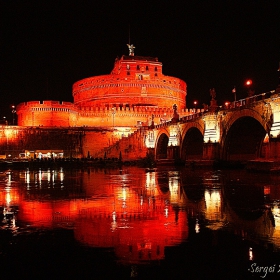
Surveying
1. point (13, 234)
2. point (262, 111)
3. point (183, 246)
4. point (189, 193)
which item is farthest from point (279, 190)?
point (262, 111)

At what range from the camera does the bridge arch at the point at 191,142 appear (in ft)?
148

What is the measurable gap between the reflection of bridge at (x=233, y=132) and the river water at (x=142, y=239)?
636 inches

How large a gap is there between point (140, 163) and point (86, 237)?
39.3 m

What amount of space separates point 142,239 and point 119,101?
239 feet

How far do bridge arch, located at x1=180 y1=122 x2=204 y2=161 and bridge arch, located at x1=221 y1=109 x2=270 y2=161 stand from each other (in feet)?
16.3

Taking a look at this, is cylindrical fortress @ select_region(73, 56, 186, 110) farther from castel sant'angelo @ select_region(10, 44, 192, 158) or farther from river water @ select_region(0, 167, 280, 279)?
river water @ select_region(0, 167, 280, 279)

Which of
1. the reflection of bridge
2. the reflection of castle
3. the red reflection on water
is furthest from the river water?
the reflection of castle

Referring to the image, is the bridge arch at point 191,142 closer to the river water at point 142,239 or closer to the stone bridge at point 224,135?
the stone bridge at point 224,135

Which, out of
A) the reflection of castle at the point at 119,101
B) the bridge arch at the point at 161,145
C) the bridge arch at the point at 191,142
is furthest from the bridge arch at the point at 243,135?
the reflection of castle at the point at 119,101

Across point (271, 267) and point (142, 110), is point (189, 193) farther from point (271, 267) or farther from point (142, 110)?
point (142, 110)

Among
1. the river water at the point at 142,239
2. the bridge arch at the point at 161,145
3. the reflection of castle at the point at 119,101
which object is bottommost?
the river water at the point at 142,239

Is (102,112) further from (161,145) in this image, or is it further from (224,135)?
(224,135)

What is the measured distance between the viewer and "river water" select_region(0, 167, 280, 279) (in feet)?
19.2

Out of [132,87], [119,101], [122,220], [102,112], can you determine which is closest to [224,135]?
[122,220]
